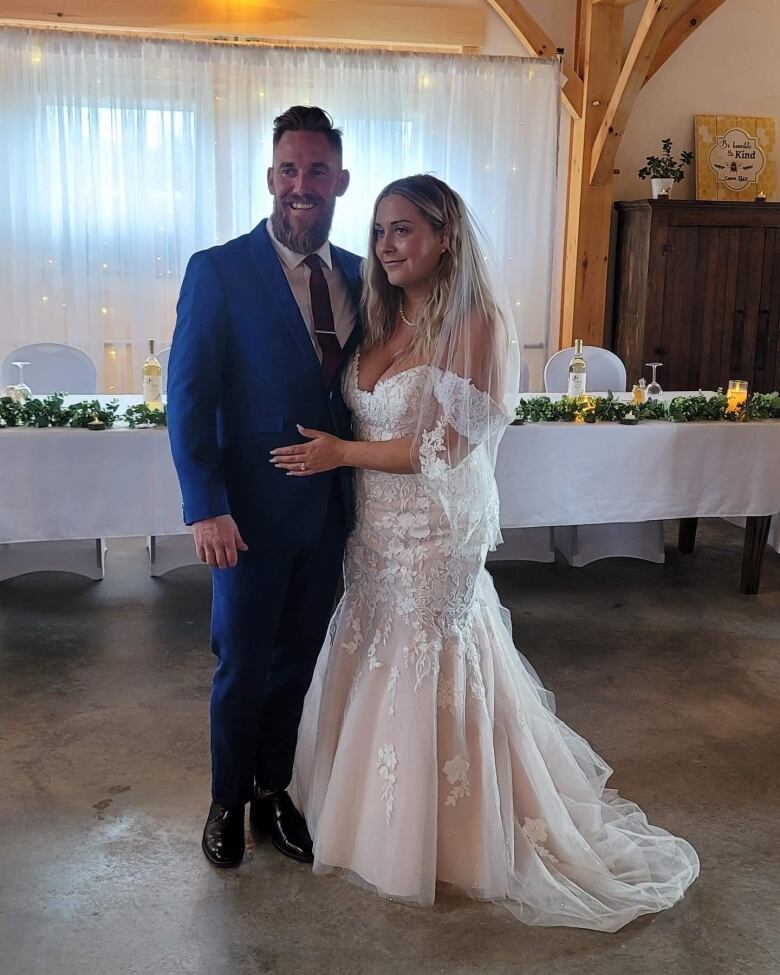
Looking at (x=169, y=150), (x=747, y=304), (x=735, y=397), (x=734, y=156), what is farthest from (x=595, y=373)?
(x=169, y=150)

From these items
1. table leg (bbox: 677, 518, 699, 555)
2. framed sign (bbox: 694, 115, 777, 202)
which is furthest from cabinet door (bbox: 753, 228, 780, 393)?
table leg (bbox: 677, 518, 699, 555)

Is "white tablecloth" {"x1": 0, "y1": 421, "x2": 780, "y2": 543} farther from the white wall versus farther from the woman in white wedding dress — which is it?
the white wall

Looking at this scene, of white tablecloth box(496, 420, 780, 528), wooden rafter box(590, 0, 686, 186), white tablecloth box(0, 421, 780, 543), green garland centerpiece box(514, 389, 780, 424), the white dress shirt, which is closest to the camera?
the white dress shirt

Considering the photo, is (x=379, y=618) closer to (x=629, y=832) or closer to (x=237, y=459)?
(x=237, y=459)

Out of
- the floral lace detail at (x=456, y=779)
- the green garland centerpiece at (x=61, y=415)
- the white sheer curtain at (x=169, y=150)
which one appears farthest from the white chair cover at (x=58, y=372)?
the floral lace detail at (x=456, y=779)

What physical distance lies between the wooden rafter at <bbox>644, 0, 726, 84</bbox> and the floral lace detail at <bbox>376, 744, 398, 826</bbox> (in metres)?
5.78

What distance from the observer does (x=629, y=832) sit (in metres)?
2.40

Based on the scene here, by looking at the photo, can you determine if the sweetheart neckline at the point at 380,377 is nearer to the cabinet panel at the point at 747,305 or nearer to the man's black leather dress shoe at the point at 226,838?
the man's black leather dress shoe at the point at 226,838

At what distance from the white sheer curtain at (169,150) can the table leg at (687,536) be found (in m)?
2.74

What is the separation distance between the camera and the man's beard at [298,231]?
2074mm

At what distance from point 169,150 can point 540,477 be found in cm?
371

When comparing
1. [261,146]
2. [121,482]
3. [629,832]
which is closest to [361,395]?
[629,832]

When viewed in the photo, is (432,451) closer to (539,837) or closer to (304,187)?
(304,187)

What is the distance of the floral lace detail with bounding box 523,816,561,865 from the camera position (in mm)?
2215
